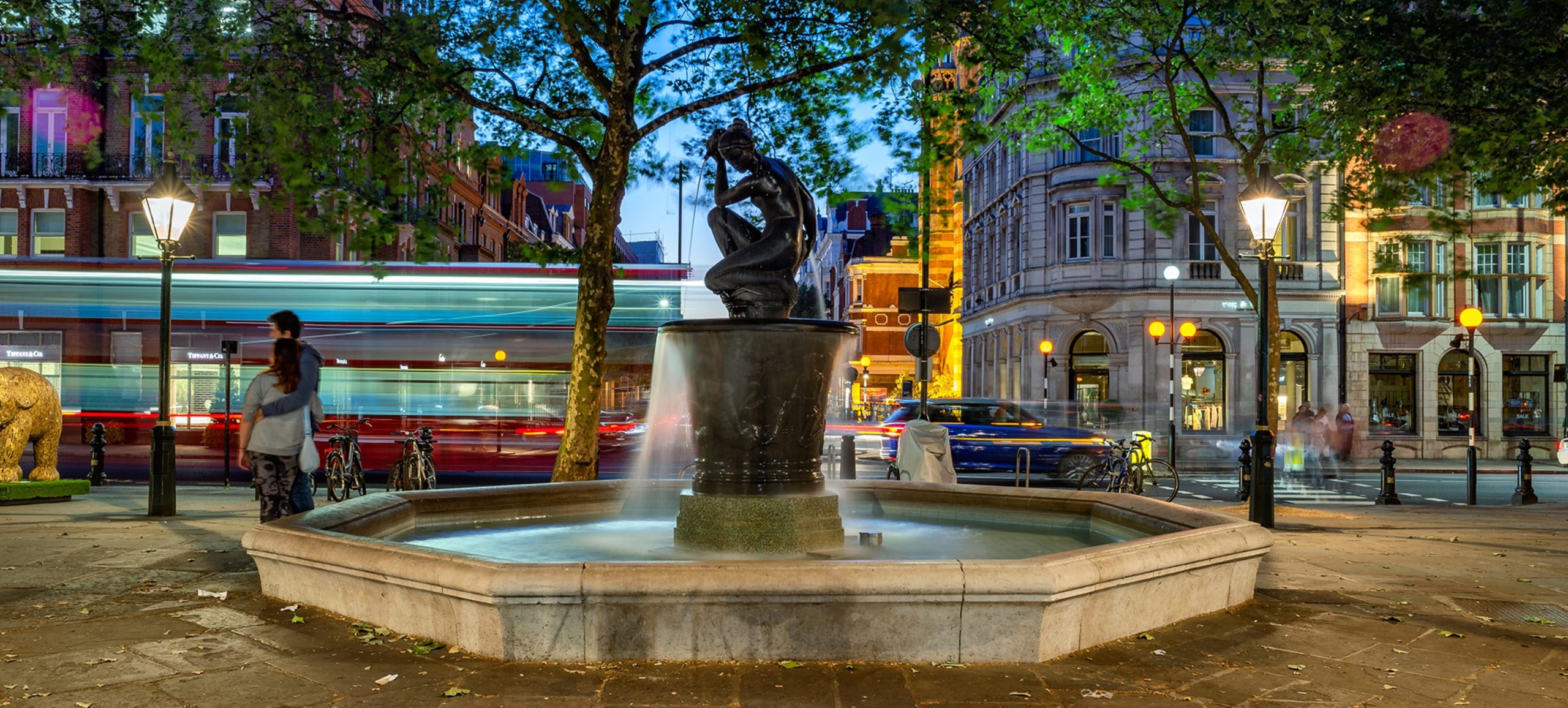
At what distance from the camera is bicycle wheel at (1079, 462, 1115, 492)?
17562mm

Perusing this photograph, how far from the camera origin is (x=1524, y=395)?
122 ft

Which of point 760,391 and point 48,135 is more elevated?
point 48,135

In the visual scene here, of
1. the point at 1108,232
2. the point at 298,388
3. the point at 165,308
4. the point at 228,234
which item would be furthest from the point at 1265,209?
the point at 228,234

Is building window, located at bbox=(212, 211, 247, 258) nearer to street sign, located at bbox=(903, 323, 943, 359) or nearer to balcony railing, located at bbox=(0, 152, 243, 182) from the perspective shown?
balcony railing, located at bbox=(0, 152, 243, 182)

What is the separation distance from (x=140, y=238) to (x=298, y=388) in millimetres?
32705

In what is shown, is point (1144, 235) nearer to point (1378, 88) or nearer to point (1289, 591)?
point (1378, 88)

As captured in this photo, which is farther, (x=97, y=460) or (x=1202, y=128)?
(x=1202, y=128)

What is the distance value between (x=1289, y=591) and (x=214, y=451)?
18.5m

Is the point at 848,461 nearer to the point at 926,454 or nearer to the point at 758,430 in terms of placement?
the point at 926,454

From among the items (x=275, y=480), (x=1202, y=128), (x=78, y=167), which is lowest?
(x=275, y=480)

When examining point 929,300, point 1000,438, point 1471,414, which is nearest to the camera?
point 929,300

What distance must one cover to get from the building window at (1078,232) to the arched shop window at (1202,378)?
4.61 metres

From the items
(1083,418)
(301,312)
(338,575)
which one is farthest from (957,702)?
(1083,418)

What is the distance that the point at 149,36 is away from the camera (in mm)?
13648
